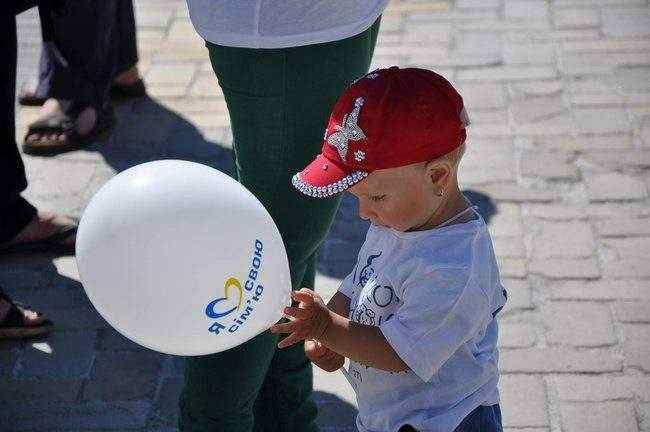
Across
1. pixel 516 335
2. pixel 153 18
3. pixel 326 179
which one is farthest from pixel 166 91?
pixel 326 179

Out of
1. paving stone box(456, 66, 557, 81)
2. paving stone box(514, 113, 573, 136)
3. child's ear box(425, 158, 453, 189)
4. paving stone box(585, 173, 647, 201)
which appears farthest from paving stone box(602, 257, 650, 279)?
child's ear box(425, 158, 453, 189)

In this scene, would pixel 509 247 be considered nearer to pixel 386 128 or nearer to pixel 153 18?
pixel 386 128

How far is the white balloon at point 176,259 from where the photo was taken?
186 centimetres

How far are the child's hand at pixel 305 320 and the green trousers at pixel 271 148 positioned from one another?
380 millimetres

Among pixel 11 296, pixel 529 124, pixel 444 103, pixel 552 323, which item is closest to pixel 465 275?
pixel 444 103

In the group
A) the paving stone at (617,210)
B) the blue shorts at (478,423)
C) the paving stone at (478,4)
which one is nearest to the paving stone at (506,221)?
the paving stone at (617,210)

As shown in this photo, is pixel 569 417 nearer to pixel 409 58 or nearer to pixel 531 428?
pixel 531 428

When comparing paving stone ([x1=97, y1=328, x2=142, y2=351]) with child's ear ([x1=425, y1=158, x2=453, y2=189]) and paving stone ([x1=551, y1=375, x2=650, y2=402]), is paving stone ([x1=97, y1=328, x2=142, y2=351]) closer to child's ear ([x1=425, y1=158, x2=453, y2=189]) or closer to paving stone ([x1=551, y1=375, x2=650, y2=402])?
paving stone ([x1=551, y1=375, x2=650, y2=402])

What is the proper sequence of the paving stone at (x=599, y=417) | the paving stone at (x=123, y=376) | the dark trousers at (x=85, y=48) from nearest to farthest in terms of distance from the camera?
the paving stone at (x=599, y=417), the paving stone at (x=123, y=376), the dark trousers at (x=85, y=48)

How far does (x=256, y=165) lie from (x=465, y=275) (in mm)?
589

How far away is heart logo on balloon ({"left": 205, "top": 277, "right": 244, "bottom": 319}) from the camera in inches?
74.8

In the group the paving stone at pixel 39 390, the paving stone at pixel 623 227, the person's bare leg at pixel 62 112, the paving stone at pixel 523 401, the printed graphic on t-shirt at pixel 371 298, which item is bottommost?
the person's bare leg at pixel 62 112

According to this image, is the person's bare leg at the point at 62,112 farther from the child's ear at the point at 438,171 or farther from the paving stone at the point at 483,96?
the child's ear at the point at 438,171

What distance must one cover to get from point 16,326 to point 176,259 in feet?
5.57
